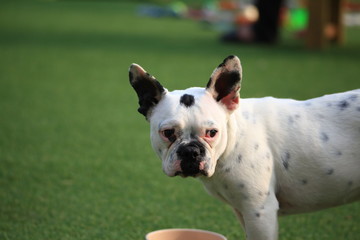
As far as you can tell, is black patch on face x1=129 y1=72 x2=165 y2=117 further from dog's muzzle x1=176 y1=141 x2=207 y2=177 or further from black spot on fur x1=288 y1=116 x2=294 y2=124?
black spot on fur x1=288 y1=116 x2=294 y2=124

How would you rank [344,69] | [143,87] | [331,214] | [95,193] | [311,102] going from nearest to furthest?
[143,87], [311,102], [331,214], [95,193], [344,69]

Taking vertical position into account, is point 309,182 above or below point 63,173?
above

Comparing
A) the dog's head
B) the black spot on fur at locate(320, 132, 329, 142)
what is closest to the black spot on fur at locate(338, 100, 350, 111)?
the black spot on fur at locate(320, 132, 329, 142)

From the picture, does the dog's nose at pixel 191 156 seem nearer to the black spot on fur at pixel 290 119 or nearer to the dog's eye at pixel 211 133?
the dog's eye at pixel 211 133

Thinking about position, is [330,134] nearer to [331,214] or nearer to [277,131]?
[277,131]

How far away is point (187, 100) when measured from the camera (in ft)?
8.34

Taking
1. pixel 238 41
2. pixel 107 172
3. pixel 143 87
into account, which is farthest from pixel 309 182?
pixel 238 41

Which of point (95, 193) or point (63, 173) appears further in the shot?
point (63, 173)

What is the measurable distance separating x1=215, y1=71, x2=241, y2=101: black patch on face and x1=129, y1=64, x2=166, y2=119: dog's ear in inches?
9.4

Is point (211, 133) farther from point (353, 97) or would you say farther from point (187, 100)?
point (353, 97)

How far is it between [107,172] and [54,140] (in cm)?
93

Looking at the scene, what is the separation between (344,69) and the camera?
26.1ft

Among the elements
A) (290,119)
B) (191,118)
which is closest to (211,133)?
(191,118)

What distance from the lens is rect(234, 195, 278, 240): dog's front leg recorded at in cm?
262
